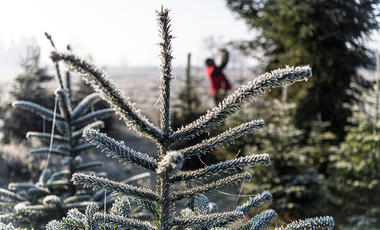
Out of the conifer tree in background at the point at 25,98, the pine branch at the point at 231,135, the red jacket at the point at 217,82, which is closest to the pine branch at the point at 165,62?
the pine branch at the point at 231,135

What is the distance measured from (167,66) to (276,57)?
7497 mm

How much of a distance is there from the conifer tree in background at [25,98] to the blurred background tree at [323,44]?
6.57m

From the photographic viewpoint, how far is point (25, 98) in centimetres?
805

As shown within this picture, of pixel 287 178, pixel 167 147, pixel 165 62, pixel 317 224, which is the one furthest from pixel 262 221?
pixel 287 178

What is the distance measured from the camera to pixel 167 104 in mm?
1013

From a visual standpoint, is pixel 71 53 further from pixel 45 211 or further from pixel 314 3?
pixel 314 3

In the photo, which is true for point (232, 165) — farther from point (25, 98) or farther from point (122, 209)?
point (25, 98)

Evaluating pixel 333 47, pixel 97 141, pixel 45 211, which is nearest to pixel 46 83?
pixel 45 211

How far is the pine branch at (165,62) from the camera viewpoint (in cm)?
91

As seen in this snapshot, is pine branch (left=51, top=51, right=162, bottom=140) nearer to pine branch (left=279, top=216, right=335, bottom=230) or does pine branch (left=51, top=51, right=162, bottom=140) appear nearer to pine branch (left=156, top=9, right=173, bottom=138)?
pine branch (left=156, top=9, right=173, bottom=138)

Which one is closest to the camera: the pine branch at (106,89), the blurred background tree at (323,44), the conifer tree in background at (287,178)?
the pine branch at (106,89)

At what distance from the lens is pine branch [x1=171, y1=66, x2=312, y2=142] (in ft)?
2.84

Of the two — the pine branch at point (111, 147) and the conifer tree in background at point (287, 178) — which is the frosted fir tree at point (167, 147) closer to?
the pine branch at point (111, 147)

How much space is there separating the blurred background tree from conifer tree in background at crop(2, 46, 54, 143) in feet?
21.6
